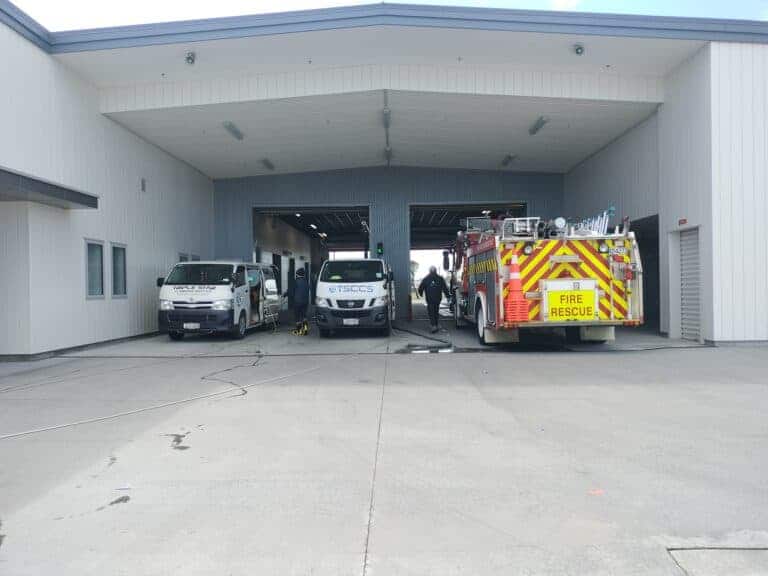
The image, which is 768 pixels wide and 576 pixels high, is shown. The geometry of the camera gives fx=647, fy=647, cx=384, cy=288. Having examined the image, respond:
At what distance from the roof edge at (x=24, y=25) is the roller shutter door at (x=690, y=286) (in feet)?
45.1

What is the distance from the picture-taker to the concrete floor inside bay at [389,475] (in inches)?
137

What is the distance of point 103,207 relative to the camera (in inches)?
579

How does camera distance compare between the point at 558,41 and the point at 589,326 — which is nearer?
the point at 589,326

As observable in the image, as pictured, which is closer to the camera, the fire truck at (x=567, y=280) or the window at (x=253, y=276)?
the fire truck at (x=567, y=280)

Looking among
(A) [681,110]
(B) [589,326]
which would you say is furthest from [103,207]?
(A) [681,110]

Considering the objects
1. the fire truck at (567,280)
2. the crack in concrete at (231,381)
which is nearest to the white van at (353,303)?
the crack in concrete at (231,381)

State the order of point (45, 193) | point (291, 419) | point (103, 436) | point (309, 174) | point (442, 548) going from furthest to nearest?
point (309, 174) → point (45, 193) → point (291, 419) → point (103, 436) → point (442, 548)

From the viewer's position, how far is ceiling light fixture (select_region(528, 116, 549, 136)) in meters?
16.7

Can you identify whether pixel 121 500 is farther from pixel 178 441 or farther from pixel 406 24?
pixel 406 24

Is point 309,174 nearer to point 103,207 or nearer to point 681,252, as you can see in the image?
point 103,207

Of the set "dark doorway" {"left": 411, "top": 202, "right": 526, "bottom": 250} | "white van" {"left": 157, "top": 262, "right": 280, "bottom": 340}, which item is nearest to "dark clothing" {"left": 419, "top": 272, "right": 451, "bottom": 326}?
"dark doorway" {"left": 411, "top": 202, "right": 526, "bottom": 250}

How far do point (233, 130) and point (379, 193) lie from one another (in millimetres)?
7278

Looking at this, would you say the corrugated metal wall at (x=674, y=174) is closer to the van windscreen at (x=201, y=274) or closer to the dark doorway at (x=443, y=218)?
the dark doorway at (x=443, y=218)

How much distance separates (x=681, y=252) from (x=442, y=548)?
1276 centimetres
